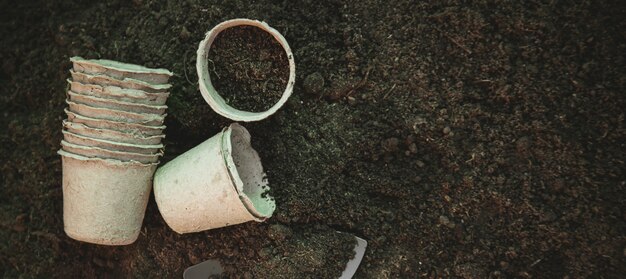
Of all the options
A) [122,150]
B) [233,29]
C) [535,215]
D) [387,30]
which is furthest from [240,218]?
[535,215]

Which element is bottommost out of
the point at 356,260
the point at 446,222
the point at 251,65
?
the point at 356,260

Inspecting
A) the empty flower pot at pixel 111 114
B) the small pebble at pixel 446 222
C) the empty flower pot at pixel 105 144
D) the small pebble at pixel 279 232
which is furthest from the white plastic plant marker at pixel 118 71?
the small pebble at pixel 446 222

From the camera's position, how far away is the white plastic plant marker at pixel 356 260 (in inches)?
77.9

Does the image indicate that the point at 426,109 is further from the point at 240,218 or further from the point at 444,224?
the point at 240,218

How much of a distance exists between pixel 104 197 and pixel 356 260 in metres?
0.92

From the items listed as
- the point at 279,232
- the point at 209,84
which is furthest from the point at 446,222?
the point at 209,84

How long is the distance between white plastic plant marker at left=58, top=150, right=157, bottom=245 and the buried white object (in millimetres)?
81

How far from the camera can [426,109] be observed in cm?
201

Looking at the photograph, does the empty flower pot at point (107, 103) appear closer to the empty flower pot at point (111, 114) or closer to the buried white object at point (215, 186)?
the empty flower pot at point (111, 114)

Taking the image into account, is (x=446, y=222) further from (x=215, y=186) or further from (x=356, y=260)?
(x=215, y=186)

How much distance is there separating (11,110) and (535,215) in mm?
2143

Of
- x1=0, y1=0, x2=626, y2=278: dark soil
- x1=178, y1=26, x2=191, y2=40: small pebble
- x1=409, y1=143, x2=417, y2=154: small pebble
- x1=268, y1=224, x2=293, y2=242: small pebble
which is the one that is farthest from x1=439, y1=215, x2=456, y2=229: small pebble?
x1=178, y1=26, x2=191, y2=40: small pebble

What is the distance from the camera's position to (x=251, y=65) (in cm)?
200

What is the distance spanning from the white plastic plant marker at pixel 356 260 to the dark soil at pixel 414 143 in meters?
0.04
